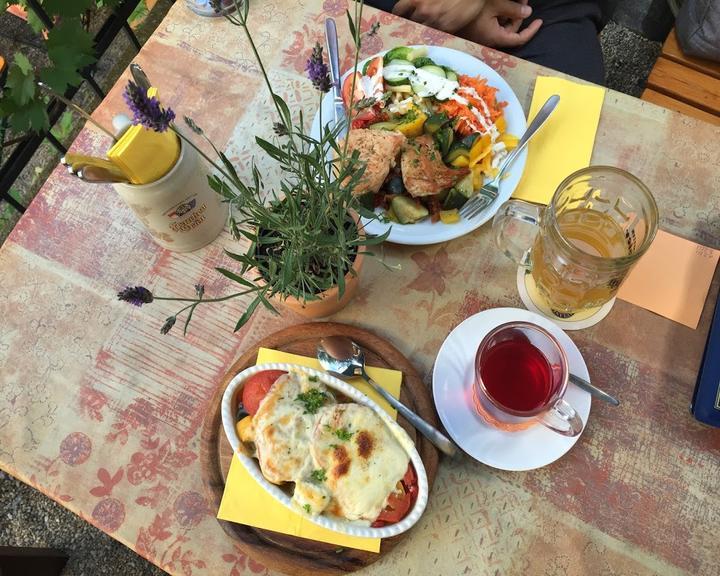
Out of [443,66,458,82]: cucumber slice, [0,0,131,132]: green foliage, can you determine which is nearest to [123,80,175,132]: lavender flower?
[0,0,131,132]: green foliage

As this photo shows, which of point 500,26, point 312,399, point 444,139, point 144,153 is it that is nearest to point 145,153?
point 144,153

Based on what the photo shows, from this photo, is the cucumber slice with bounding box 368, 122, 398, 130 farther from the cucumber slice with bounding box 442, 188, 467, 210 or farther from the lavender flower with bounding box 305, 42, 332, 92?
the lavender flower with bounding box 305, 42, 332, 92

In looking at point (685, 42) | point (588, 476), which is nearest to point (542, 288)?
point (588, 476)

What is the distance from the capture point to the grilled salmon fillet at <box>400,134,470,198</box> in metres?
0.87

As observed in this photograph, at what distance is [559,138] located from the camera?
37.4 inches

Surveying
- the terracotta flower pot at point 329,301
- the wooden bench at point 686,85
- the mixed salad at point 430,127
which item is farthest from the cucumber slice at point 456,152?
the wooden bench at point 686,85

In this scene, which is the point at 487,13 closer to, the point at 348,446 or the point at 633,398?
the point at 633,398

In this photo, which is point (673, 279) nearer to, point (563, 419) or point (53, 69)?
point (563, 419)

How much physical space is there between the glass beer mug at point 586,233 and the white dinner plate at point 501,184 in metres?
0.06

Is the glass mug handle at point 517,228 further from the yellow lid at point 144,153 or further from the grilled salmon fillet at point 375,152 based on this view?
the yellow lid at point 144,153

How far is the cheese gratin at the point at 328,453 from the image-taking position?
67 centimetres

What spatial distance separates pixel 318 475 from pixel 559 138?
2.26 feet

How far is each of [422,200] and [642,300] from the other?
0.38 meters

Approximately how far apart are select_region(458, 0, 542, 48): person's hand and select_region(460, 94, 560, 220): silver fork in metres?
0.40
